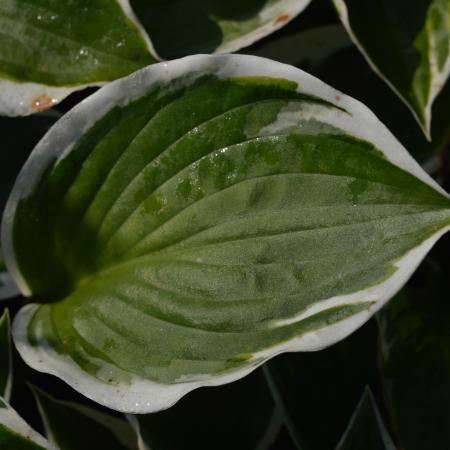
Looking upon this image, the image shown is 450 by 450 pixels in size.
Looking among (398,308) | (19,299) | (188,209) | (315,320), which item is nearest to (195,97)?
(188,209)

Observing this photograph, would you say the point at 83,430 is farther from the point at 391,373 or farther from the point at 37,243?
the point at 391,373

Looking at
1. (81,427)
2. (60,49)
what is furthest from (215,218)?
(81,427)

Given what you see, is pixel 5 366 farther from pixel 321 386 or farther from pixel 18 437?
pixel 321 386

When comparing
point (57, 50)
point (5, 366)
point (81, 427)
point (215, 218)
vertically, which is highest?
point (57, 50)

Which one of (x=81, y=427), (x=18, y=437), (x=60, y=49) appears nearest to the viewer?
(x=18, y=437)

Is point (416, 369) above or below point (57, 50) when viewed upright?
below

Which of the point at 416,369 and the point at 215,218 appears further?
the point at 416,369
